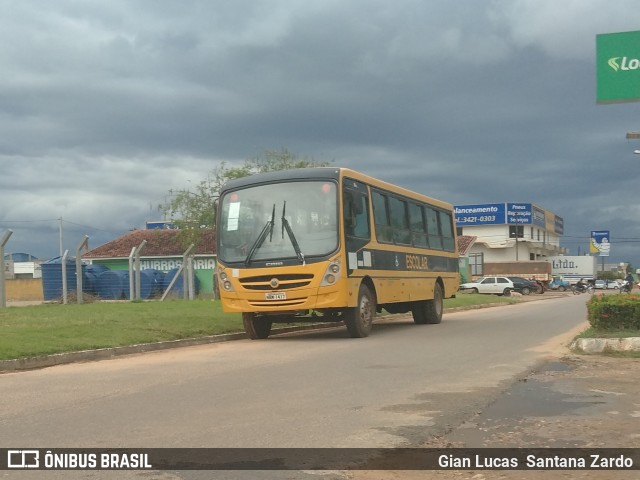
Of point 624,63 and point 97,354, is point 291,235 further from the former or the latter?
point 624,63

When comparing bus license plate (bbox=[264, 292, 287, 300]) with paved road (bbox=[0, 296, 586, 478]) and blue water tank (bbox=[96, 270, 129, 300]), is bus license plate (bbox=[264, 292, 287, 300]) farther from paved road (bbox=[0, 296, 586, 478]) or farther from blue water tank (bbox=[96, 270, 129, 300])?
blue water tank (bbox=[96, 270, 129, 300])

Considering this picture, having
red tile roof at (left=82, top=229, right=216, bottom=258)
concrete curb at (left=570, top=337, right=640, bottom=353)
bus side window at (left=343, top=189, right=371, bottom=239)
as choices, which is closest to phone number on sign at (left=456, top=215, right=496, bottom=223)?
red tile roof at (left=82, top=229, right=216, bottom=258)

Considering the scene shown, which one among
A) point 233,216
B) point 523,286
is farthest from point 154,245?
point 233,216

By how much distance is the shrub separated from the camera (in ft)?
42.6

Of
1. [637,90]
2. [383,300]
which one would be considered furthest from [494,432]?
[637,90]

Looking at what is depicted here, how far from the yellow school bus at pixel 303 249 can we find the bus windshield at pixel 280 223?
21 millimetres

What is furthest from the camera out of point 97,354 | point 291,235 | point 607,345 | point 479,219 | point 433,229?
point 479,219

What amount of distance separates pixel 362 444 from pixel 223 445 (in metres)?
1.15

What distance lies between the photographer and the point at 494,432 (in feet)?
21.1

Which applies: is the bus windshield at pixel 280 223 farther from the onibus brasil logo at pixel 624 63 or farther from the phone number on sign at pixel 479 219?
the phone number on sign at pixel 479 219

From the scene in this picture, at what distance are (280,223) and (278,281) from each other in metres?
1.25

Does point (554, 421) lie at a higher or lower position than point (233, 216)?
lower

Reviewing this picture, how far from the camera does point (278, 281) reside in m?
14.9

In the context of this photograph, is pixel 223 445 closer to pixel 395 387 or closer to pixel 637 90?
pixel 395 387
